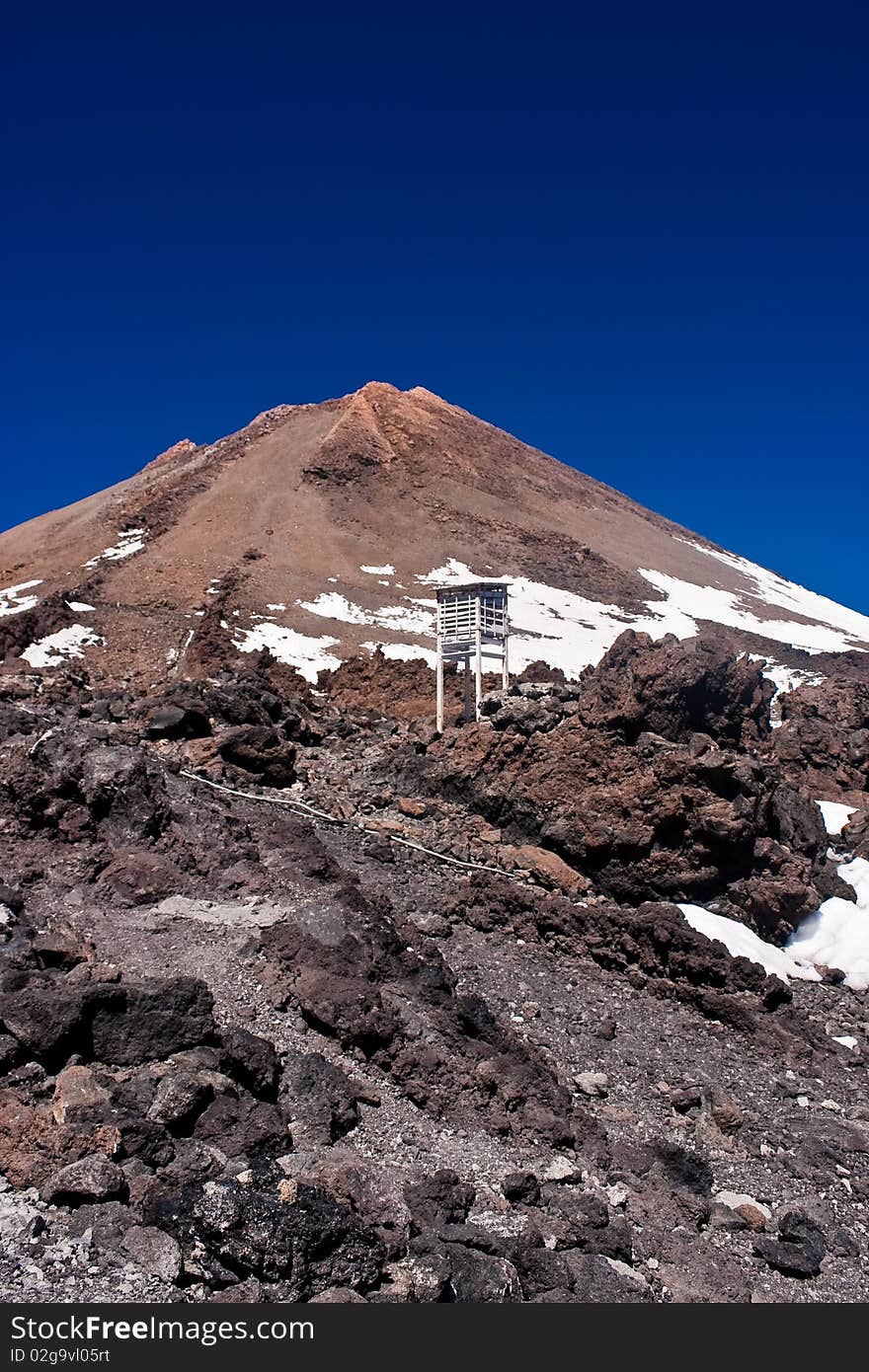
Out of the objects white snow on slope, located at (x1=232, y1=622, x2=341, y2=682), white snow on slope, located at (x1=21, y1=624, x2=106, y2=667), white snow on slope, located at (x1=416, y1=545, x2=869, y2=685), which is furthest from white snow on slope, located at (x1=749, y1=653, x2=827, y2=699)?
white snow on slope, located at (x1=21, y1=624, x2=106, y2=667)

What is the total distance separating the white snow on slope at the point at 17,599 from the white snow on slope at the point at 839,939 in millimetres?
27271

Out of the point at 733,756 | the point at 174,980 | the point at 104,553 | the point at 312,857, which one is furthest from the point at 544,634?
the point at 174,980

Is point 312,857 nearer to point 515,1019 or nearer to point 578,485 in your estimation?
point 515,1019

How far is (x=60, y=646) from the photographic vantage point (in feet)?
90.6

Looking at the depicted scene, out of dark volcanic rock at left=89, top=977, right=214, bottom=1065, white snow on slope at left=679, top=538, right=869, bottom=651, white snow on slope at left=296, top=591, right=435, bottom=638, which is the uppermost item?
white snow on slope at left=679, top=538, right=869, bottom=651

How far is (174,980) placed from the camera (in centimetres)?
649

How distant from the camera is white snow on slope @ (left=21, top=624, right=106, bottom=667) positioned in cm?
2627

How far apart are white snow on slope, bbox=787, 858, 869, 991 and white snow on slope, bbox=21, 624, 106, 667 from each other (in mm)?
19563

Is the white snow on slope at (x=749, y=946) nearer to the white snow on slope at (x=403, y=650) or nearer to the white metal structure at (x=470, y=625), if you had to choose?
the white metal structure at (x=470, y=625)

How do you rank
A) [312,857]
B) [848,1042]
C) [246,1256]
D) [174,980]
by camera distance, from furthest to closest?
1. [312,857]
2. [848,1042]
3. [174,980]
4. [246,1256]

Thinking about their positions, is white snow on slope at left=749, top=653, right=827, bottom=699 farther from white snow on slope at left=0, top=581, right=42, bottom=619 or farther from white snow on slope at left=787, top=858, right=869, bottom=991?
white snow on slope at left=0, top=581, right=42, bottom=619

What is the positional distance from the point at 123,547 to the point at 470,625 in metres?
28.5

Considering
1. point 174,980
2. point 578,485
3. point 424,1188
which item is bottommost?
point 424,1188

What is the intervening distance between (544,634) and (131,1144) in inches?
1232
